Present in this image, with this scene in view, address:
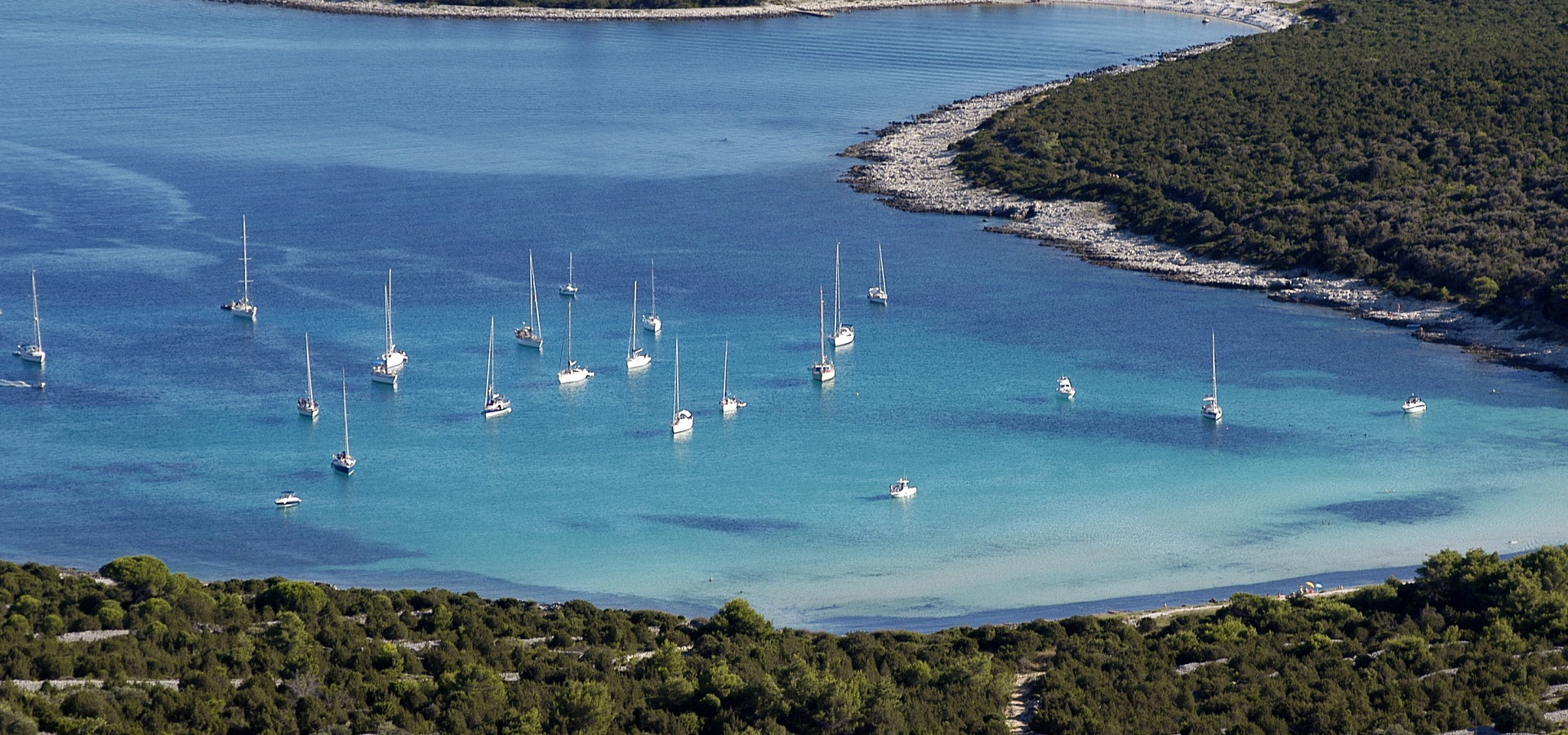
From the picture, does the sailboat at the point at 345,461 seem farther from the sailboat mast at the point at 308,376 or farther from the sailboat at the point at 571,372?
the sailboat at the point at 571,372

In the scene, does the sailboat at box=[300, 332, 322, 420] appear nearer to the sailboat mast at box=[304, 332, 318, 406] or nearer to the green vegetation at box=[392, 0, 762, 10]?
the sailboat mast at box=[304, 332, 318, 406]

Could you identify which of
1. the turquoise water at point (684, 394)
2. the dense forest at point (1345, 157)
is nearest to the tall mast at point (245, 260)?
the turquoise water at point (684, 394)

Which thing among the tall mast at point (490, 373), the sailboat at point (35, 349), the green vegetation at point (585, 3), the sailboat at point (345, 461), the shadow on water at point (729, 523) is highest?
the green vegetation at point (585, 3)

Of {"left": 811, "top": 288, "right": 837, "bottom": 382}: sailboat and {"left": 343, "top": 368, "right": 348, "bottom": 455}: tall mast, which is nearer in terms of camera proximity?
{"left": 343, "top": 368, "right": 348, "bottom": 455}: tall mast

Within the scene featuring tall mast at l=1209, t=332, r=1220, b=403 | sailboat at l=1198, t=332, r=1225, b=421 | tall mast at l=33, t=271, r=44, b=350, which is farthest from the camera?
tall mast at l=33, t=271, r=44, b=350

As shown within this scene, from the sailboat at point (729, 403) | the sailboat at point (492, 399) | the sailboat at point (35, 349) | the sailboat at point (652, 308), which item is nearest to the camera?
the sailboat at point (492, 399)

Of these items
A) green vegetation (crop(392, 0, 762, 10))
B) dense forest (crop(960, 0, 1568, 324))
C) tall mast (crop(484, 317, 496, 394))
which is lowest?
tall mast (crop(484, 317, 496, 394))

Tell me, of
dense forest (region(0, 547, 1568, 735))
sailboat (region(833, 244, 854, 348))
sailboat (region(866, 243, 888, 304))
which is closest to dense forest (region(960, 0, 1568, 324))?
sailboat (region(866, 243, 888, 304))
